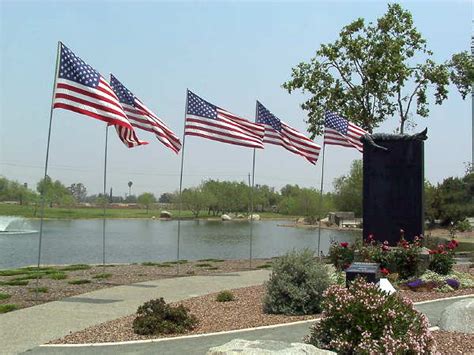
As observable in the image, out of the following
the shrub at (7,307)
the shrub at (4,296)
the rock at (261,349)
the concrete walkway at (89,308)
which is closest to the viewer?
the rock at (261,349)

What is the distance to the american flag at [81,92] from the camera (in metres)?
12.4

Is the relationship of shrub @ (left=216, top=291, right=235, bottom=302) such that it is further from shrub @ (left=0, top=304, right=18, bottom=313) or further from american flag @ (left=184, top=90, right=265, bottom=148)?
american flag @ (left=184, top=90, right=265, bottom=148)

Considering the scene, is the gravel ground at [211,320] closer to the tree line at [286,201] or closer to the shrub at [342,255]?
the shrub at [342,255]

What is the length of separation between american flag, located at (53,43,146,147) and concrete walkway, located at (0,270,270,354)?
12.6ft

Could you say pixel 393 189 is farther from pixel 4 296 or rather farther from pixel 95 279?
pixel 4 296

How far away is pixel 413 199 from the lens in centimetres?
1495

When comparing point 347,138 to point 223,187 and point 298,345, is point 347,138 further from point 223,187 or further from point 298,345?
point 223,187

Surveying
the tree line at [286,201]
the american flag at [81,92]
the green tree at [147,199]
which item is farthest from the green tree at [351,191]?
the american flag at [81,92]

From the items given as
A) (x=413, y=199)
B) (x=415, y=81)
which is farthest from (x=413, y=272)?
(x=415, y=81)

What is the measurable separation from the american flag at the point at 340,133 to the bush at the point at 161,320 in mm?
10684

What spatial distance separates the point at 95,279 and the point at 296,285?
7371mm

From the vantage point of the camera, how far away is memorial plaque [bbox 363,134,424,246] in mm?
14961

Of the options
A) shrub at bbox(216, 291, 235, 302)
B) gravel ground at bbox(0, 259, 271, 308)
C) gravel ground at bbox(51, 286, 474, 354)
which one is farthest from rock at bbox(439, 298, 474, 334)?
gravel ground at bbox(0, 259, 271, 308)

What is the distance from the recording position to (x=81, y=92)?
41.2 ft
